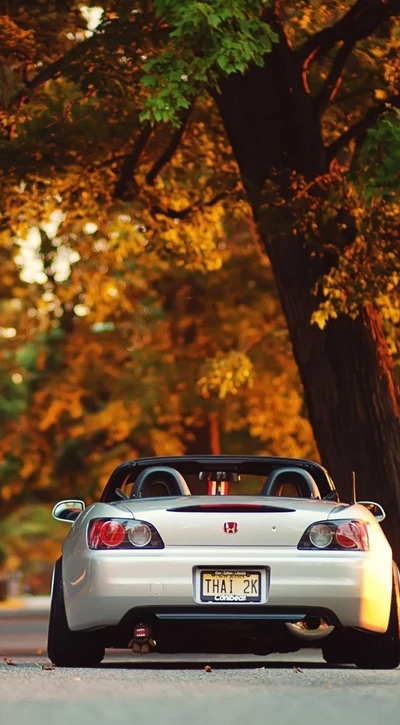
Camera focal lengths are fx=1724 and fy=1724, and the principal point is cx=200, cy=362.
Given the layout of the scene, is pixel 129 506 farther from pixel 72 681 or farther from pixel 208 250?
pixel 208 250

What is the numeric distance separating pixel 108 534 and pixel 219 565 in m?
0.71

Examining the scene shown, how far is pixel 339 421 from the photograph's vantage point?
16797 millimetres

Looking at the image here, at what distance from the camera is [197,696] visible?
8.62 meters

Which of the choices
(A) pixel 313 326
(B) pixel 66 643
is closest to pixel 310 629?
(B) pixel 66 643

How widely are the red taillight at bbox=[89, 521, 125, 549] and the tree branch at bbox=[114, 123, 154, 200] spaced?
867cm

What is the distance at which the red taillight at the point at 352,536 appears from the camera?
1055 cm

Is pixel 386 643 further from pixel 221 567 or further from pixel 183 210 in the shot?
pixel 183 210

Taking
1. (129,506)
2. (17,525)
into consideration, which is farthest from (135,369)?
(17,525)

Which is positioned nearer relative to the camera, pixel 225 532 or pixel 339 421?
pixel 225 532

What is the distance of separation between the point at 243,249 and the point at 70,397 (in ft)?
18.4

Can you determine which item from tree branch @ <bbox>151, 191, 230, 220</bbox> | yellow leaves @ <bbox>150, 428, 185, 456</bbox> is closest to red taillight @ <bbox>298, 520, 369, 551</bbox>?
tree branch @ <bbox>151, 191, 230, 220</bbox>

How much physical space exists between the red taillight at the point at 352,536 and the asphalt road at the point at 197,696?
30.4 inches

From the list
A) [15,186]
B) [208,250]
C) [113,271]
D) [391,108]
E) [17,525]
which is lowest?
[17,525]

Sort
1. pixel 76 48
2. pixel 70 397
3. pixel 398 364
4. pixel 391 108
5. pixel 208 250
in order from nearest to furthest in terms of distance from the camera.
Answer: pixel 391 108
pixel 76 48
pixel 208 250
pixel 398 364
pixel 70 397
